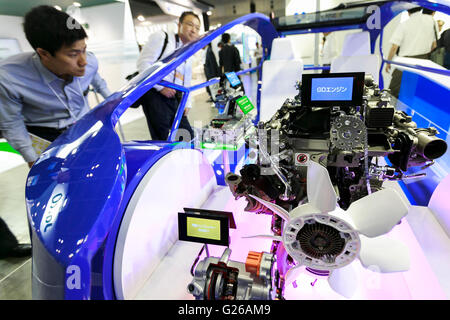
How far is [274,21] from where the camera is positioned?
4.10m

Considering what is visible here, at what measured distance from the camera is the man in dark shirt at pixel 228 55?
327 inches

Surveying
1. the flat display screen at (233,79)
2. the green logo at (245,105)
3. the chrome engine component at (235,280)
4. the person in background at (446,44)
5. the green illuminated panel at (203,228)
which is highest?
the person in background at (446,44)

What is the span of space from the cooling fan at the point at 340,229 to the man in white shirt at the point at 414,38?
4929 millimetres

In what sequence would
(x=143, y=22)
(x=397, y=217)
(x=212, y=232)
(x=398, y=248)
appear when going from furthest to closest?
(x=143, y=22) → (x=212, y=232) → (x=398, y=248) → (x=397, y=217)

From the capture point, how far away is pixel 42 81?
6.08 feet

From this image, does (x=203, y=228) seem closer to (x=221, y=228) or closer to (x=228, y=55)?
(x=221, y=228)

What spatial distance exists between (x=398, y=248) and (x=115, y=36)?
7.32 metres

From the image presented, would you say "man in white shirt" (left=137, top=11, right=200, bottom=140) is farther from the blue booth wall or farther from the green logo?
the blue booth wall

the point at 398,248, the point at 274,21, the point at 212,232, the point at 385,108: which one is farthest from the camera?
the point at 274,21

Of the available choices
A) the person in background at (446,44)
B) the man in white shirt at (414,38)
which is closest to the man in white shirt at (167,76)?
the man in white shirt at (414,38)

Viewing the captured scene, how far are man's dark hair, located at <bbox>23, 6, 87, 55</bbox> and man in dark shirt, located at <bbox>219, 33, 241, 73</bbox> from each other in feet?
23.5

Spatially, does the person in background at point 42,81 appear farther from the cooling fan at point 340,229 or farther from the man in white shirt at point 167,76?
the cooling fan at point 340,229
